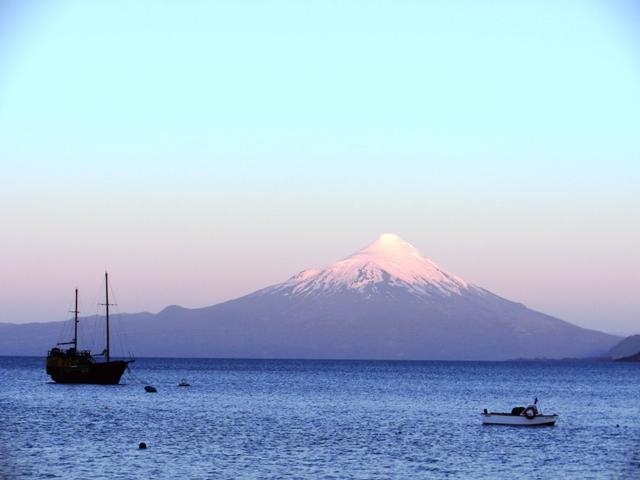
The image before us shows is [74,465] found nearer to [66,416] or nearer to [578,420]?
[66,416]

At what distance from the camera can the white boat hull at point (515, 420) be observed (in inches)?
2753

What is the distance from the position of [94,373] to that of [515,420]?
64282 mm

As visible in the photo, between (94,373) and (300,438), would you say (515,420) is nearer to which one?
(300,438)

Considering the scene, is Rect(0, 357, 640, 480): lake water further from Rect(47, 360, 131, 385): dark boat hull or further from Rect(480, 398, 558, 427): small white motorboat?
Rect(47, 360, 131, 385): dark boat hull

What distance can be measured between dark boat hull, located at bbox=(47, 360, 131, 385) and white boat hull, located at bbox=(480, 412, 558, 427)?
60.7 meters

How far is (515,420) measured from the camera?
7012 cm

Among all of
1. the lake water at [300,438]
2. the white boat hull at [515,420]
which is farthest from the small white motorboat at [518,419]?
the lake water at [300,438]

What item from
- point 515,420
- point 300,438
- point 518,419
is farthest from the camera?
point 518,419

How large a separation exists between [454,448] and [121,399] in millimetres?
46813

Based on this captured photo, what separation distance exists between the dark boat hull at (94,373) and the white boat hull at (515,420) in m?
60.7

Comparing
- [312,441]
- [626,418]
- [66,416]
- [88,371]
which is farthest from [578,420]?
[88,371]

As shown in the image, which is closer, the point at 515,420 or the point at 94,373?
the point at 515,420

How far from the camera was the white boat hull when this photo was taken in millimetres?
69938

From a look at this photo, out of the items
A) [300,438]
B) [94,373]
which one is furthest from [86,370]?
[300,438]
